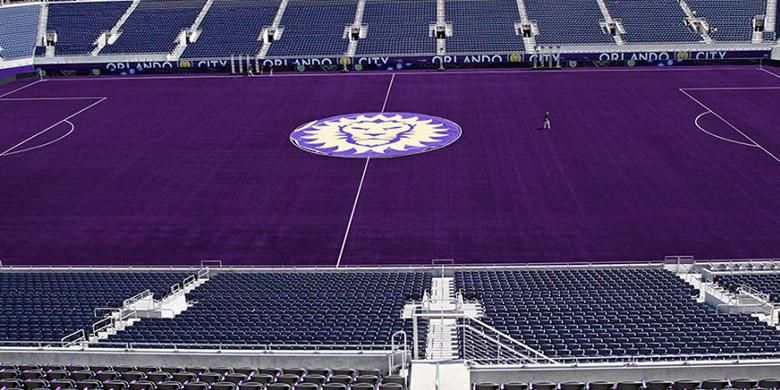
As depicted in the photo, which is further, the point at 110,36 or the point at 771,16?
the point at 110,36

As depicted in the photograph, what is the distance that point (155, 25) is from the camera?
7644cm

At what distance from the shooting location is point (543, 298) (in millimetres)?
20312

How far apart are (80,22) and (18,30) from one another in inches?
228

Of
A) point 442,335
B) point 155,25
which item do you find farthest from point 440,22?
point 442,335

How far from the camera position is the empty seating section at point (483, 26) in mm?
68938

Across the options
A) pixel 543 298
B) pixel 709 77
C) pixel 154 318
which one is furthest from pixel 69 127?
pixel 709 77

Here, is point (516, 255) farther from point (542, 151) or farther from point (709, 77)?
point (709, 77)

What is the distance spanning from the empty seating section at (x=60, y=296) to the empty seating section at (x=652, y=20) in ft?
180

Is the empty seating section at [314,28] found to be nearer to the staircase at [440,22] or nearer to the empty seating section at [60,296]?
the staircase at [440,22]

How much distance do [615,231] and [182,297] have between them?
16079mm

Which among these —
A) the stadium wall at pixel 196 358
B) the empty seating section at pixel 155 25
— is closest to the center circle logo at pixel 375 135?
the stadium wall at pixel 196 358

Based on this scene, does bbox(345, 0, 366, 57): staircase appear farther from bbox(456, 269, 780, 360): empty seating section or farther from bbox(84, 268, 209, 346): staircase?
bbox(84, 268, 209, 346): staircase

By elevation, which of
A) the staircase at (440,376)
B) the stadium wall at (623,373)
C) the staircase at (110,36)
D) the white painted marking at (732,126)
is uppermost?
the staircase at (110,36)

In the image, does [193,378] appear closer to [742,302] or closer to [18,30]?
[742,302]
